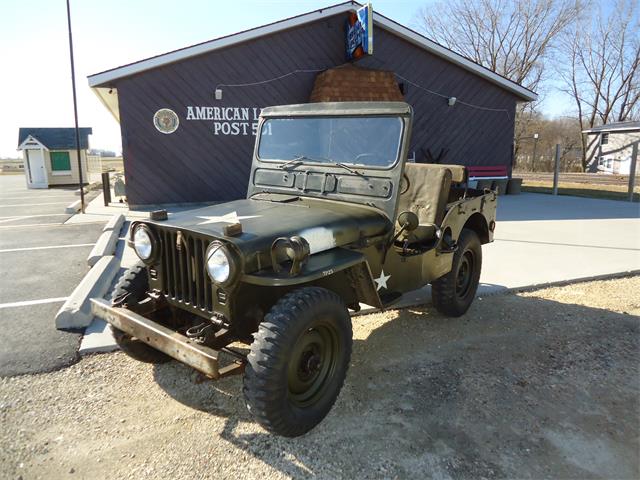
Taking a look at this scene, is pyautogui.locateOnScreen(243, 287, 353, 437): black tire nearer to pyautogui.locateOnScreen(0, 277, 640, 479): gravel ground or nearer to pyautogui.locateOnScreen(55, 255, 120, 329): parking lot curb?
pyautogui.locateOnScreen(0, 277, 640, 479): gravel ground

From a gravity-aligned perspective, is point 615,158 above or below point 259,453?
above

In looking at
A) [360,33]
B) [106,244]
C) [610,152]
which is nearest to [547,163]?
[610,152]

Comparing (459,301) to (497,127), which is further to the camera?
(497,127)

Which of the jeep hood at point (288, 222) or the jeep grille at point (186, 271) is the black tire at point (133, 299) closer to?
the jeep grille at point (186, 271)

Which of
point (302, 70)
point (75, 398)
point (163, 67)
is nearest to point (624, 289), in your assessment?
point (75, 398)

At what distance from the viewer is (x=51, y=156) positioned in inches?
759

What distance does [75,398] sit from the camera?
10.1 feet

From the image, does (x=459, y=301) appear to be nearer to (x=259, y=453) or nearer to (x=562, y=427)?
(x=562, y=427)

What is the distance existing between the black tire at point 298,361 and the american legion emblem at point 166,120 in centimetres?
898

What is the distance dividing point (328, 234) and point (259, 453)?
4.36 ft

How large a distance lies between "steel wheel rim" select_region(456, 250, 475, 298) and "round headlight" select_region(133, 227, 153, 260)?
10.1ft

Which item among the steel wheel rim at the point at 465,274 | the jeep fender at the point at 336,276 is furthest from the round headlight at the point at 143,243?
the steel wheel rim at the point at 465,274

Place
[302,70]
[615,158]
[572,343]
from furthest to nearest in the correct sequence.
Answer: [615,158] → [302,70] → [572,343]

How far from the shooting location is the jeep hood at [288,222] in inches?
105
